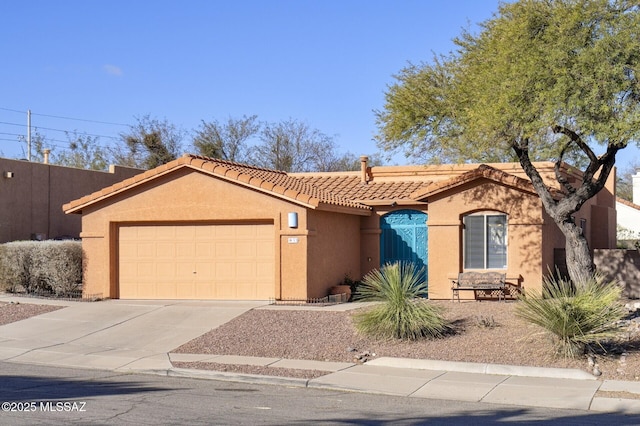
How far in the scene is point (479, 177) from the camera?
72.1 feet

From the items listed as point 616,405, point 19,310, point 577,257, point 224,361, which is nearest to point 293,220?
point 224,361

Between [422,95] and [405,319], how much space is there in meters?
6.58

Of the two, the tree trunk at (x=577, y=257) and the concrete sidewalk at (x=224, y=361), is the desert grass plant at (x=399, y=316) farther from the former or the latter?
the tree trunk at (x=577, y=257)

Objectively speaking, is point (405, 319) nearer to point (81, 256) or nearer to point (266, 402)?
point (266, 402)

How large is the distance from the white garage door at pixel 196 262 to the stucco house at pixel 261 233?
1.0 inches

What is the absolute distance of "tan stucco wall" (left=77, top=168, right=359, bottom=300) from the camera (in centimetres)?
2053

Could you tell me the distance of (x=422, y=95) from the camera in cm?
2012

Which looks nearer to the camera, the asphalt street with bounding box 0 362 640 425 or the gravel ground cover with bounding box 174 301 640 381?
the asphalt street with bounding box 0 362 640 425

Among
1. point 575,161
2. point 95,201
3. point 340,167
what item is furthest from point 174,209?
point 340,167

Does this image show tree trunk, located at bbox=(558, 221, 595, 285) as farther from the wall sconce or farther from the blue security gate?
the wall sconce

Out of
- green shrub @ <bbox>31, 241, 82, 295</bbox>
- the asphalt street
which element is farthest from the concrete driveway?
the asphalt street

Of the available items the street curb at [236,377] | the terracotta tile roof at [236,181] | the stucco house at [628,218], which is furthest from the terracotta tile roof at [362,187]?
the stucco house at [628,218]

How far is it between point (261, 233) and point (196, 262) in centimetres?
195

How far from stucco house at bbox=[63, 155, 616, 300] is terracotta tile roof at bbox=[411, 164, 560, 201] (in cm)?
3
